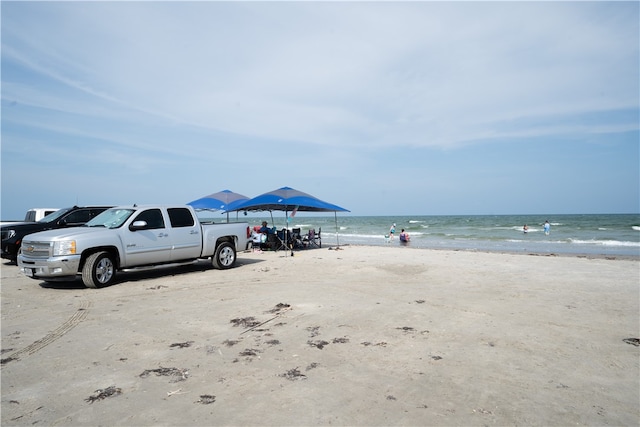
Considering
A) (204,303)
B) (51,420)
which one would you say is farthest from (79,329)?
(51,420)

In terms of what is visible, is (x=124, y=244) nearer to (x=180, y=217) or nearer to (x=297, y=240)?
(x=180, y=217)

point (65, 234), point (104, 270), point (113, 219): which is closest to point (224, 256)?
point (113, 219)

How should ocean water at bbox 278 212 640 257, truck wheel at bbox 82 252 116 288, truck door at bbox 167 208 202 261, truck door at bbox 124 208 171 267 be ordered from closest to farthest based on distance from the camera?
truck wheel at bbox 82 252 116 288 → truck door at bbox 124 208 171 267 → truck door at bbox 167 208 202 261 → ocean water at bbox 278 212 640 257

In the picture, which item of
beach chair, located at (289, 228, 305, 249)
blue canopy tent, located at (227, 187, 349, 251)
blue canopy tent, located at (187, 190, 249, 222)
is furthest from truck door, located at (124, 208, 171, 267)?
blue canopy tent, located at (187, 190, 249, 222)

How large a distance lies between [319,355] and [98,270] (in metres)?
5.92

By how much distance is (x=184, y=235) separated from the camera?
9.61 meters

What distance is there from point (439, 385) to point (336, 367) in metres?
0.97

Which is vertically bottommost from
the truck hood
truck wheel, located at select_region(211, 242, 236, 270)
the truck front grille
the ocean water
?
the ocean water

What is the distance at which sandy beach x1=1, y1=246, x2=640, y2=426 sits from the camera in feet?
10.0

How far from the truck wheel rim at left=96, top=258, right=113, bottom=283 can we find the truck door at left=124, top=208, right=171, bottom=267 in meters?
0.37

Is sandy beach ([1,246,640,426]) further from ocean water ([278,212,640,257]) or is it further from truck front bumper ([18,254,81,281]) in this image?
ocean water ([278,212,640,257])

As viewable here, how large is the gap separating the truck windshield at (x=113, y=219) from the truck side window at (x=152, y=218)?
9.2 inches

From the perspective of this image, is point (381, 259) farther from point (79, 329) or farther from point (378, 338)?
point (79, 329)

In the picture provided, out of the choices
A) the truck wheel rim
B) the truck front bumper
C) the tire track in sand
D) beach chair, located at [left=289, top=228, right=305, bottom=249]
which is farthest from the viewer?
beach chair, located at [left=289, top=228, right=305, bottom=249]
